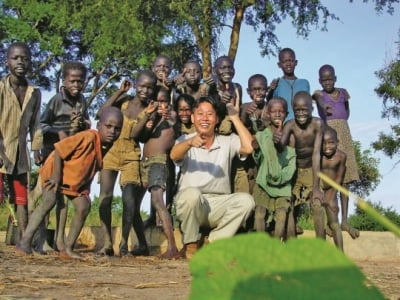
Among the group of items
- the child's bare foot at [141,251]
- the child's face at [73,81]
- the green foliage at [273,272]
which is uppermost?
the child's face at [73,81]

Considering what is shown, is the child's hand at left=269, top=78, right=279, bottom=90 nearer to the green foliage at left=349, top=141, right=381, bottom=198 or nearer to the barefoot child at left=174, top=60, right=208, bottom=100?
the barefoot child at left=174, top=60, right=208, bottom=100

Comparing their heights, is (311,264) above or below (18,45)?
below

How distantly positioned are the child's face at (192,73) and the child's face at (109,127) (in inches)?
43.0

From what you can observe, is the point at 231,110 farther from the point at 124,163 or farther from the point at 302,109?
the point at 124,163

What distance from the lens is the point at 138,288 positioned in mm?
3504

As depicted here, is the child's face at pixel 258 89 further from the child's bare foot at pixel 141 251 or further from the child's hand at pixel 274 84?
the child's bare foot at pixel 141 251

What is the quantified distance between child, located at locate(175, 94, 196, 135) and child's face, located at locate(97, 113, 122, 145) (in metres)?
0.75

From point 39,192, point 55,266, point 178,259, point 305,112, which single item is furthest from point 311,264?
point 39,192

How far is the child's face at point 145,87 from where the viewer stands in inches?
246

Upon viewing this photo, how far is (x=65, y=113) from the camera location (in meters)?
6.15

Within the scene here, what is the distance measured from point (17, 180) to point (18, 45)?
106cm

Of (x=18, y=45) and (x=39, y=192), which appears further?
(x=39, y=192)

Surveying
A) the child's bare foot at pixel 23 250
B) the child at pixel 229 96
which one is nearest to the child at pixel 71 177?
the child's bare foot at pixel 23 250

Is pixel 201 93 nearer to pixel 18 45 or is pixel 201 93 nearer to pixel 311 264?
pixel 18 45
